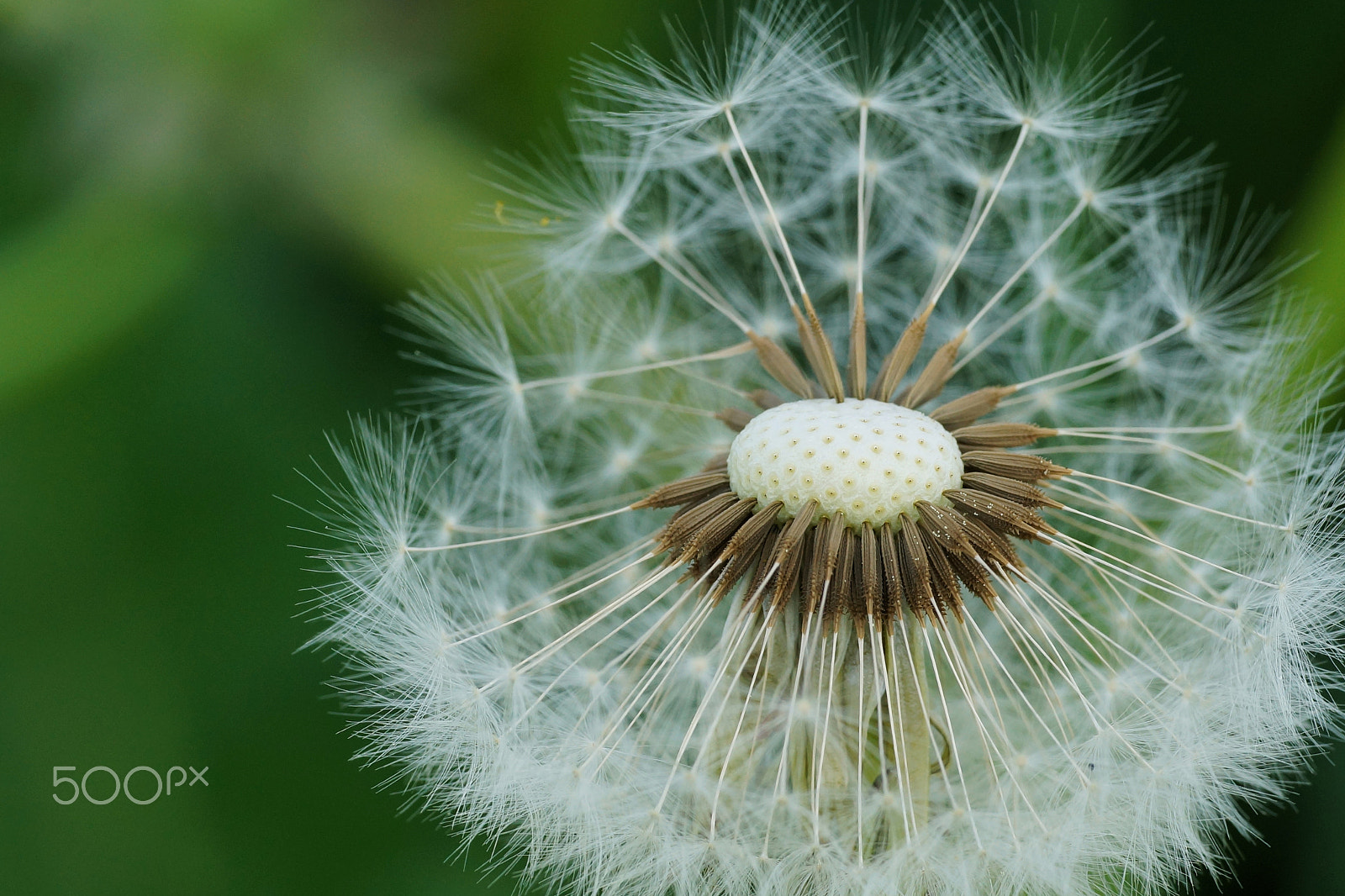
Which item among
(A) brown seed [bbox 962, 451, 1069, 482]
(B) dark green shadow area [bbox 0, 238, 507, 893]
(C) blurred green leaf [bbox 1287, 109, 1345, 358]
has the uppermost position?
(C) blurred green leaf [bbox 1287, 109, 1345, 358]

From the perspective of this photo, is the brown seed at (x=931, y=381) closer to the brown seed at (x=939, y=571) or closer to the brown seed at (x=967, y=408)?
the brown seed at (x=967, y=408)

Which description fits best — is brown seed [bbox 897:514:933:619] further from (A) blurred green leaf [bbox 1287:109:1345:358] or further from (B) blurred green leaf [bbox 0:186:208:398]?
(B) blurred green leaf [bbox 0:186:208:398]

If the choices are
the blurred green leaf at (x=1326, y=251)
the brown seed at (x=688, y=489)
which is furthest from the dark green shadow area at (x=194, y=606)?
the blurred green leaf at (x=1326, y=251)

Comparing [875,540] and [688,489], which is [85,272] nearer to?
[688,489]

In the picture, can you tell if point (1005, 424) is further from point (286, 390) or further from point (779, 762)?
point (286, 390)

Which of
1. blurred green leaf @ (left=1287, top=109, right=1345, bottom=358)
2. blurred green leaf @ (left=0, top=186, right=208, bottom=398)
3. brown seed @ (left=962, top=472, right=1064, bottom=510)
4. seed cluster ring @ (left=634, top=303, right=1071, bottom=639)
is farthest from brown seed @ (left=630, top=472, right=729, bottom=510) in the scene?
blurred green leaf @ (left=0, top=186, right=208, bottom=398)

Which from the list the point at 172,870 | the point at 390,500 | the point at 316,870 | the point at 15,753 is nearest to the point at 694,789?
the point at 390,500

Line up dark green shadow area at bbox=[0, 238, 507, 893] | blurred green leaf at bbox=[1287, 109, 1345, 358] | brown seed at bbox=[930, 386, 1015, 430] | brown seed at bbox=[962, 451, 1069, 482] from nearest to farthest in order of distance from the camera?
brown seed at bbox=[962, 451, 1069, 482]
brown seed at bbox=[930, 386, 1015, 430]
blurred green leaf at bbox=[1287, 109, 1345, 358]
dark green shadow area at bbox=[0, 238, 507, 893]

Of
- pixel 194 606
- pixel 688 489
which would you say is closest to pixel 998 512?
pixel 688 489
